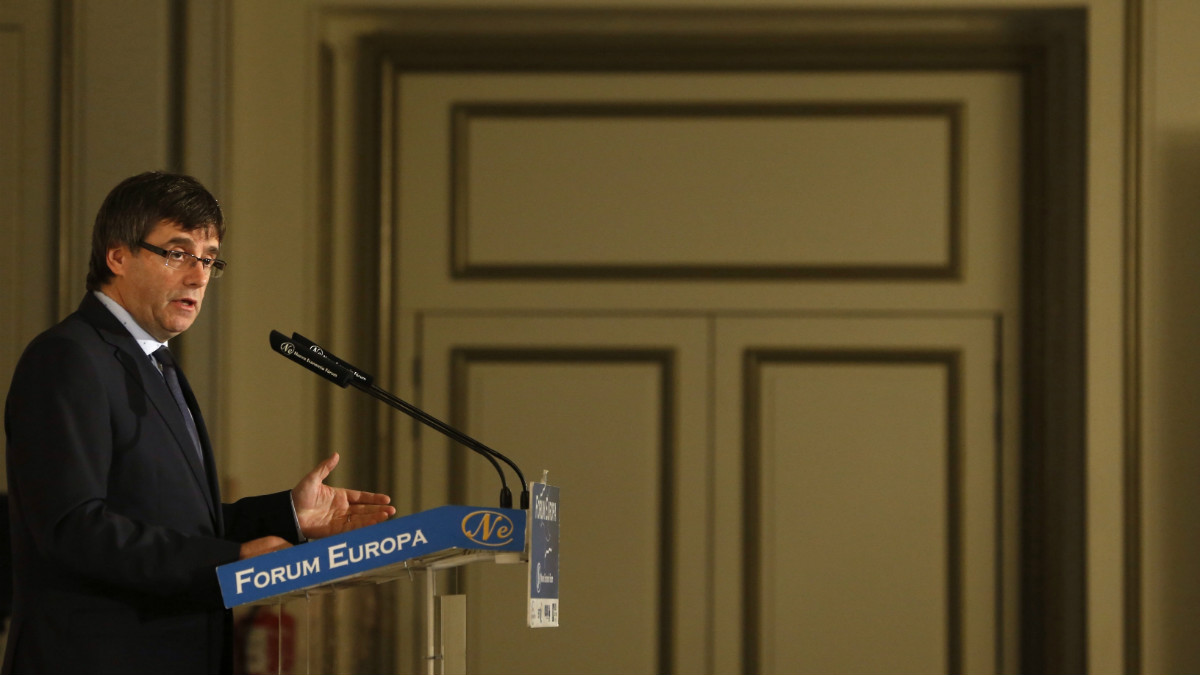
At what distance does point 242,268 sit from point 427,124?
0.75m

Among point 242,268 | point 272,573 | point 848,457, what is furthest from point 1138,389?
point 272,573

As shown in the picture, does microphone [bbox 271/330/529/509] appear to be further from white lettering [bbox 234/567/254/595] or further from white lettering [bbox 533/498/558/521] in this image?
white lettering [bbox 234/567/254/595]

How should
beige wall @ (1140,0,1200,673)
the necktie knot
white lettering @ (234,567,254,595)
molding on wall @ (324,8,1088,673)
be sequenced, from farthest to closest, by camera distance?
molding on wall @ (324,8,1088,673), beige wall @ (1140,0,1200,673), the necktie knot, white lettering @ (234,567,254,595)

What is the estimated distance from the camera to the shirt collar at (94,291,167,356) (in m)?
1.73

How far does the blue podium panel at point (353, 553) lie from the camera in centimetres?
152

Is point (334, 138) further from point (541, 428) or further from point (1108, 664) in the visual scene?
point (1108, 664)

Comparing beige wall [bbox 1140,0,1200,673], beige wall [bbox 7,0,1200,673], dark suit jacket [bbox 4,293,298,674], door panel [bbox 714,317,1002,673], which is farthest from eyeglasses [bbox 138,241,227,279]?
beige wall [bbox 1140,0,1200,673]

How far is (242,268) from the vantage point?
3.81 metres

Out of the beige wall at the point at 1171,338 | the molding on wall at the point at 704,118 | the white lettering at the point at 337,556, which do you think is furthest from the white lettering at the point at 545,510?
the beige wall at the point at 1171,338

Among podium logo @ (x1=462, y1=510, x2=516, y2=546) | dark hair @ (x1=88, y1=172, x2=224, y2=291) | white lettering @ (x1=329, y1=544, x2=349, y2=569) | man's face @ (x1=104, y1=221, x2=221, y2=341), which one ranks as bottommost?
white lettering @ (x1=329, y1=544, x2=349, y2=569)

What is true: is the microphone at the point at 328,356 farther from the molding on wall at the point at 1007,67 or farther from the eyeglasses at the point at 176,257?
the molding on wall at the point at 1007,67

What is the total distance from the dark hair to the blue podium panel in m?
0.50

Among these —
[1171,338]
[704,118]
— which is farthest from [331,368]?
[1171,338]

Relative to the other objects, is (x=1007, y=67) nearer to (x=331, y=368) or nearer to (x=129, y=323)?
(x=331, y=368)
